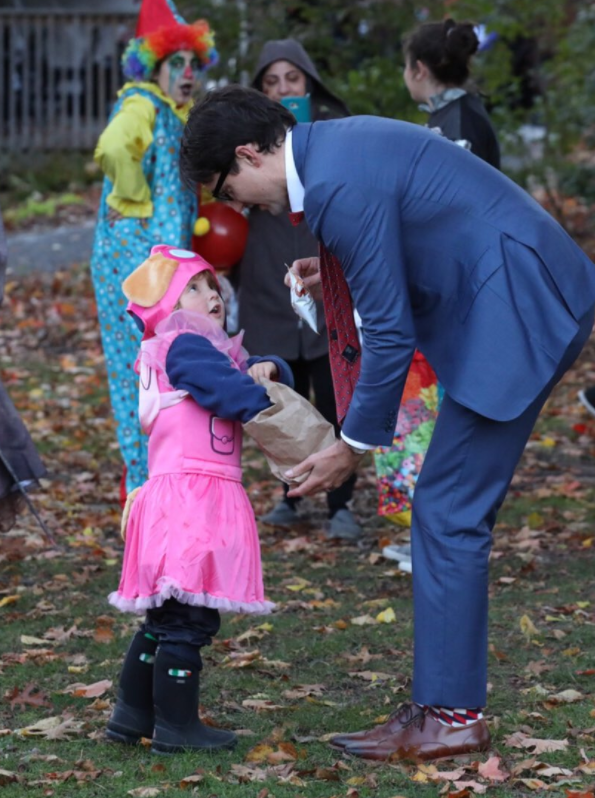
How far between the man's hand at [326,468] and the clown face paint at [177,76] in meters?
3.10

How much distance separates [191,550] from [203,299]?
2.48 feet

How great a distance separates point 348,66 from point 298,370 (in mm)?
4955

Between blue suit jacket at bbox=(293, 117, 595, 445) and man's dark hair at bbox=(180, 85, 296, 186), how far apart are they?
86 millimetres

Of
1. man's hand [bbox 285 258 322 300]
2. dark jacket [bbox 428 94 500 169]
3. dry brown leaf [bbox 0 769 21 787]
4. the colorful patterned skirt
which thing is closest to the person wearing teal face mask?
the colorful patterned skirt

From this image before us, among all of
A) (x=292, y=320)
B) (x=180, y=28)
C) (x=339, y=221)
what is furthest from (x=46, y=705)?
(x=180, y=28)

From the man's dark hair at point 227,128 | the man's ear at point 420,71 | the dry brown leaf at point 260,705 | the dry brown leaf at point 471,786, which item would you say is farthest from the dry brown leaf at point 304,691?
the man's ear at point 420,71

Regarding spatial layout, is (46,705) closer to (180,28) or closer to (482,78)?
(180,28)

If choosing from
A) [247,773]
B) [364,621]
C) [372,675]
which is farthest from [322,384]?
[247,773]

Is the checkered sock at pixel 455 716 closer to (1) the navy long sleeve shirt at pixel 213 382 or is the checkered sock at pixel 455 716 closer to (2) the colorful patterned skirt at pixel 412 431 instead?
(1) the navy long sleeve shirt at pixel 213 382

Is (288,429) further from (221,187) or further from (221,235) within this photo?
(221,235)

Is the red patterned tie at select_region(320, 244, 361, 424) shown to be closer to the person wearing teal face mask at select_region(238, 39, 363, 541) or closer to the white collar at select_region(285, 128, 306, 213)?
the white collar at select_region(285, 128, 306, 213)

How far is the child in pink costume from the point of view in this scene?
3686mm

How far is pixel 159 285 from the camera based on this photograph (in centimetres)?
390

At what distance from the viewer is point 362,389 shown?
11.6 feet
